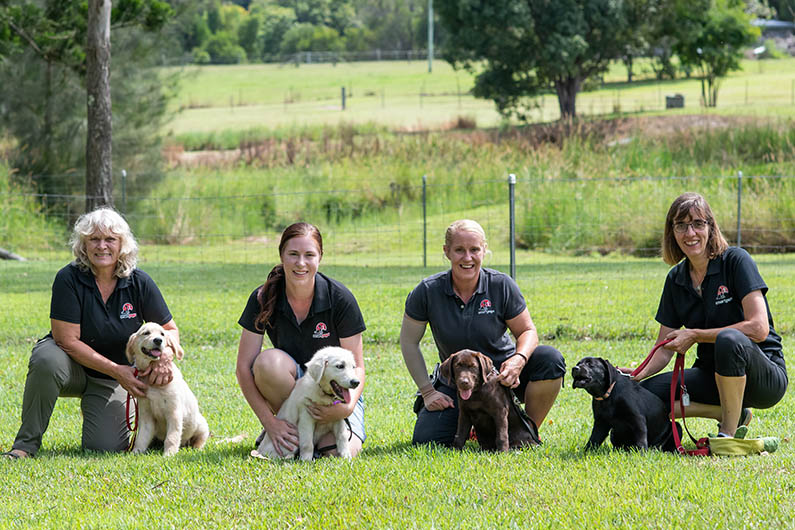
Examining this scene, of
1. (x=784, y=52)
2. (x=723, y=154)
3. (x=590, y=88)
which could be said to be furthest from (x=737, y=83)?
(x=723, y=154)

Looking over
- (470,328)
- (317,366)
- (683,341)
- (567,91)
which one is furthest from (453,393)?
(567,91)

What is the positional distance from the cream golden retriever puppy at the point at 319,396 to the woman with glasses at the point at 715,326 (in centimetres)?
171

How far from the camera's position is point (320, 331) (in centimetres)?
529

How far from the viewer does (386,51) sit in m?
87.8

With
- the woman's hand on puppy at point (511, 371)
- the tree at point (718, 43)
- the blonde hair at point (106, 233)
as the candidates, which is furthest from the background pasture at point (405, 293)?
the tree at point (718, 43)

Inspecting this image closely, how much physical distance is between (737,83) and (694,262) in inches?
2054

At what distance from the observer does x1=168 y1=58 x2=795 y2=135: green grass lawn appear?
4200 centimetres

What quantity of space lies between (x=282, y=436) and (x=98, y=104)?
43.1ft

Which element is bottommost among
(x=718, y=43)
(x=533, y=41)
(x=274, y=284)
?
(x=274, y=284)

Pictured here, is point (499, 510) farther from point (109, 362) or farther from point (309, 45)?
point (309, 45)

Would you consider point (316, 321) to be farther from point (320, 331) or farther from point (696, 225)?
point (696, 225)

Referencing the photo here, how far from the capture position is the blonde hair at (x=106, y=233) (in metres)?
5.39

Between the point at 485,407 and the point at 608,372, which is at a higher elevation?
the point at 608,372

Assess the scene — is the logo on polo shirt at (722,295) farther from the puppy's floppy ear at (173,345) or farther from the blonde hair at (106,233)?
the blonde hair at (106,233)
